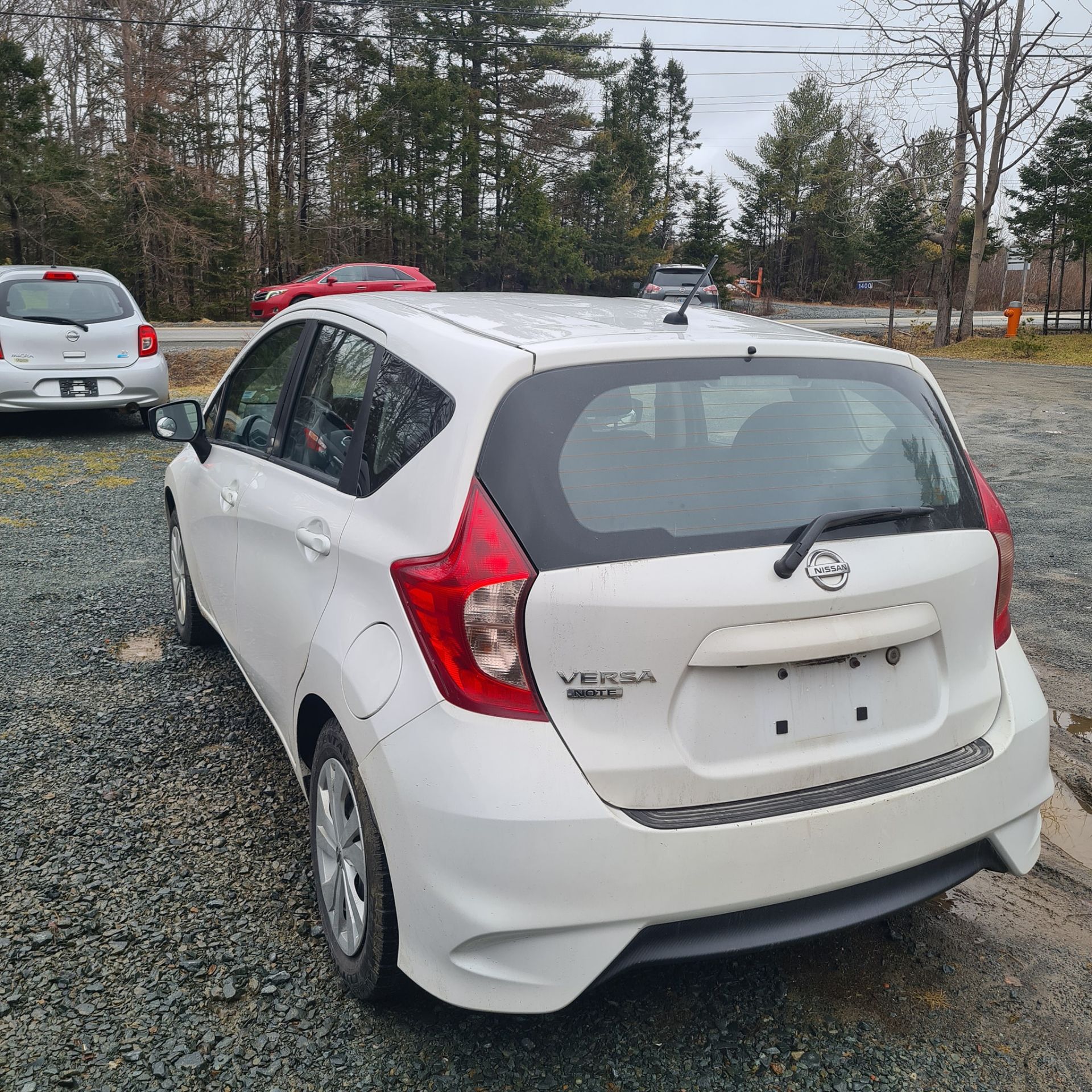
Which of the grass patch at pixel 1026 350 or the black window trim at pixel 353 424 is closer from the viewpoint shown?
the black window trim at pixel 353 424

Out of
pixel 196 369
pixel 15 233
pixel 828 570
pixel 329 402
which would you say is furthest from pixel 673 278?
pixel 828 570

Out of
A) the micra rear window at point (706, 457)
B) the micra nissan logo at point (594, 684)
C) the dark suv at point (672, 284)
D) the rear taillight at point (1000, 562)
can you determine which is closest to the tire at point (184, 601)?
the micra rear window at point (706, 457)

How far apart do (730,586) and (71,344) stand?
961 cm

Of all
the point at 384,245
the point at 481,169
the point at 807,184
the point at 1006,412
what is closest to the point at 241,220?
the point at 384,245

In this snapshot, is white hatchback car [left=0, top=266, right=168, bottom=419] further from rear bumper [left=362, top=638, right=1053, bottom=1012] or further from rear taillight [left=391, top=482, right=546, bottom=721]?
rear bumper [left=362, top=638, right=1053, bottom=1012]

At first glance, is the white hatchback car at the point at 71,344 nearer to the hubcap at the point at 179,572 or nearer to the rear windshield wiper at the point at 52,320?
the rear windshield wiper at the point at 52,320

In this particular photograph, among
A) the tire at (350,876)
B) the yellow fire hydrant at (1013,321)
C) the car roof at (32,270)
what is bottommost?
the tire at (350,876)

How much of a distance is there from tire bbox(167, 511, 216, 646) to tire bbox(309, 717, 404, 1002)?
7.02 feet

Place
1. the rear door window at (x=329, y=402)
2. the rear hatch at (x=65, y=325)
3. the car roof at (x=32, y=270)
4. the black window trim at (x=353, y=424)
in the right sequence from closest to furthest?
the black window trim at (x=353, y=424), the rear door window at (x=329, y=402), the rear hatch at (x=65, y=325), the car roof at (x=32, y=270)

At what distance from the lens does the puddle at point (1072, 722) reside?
4.07 meters

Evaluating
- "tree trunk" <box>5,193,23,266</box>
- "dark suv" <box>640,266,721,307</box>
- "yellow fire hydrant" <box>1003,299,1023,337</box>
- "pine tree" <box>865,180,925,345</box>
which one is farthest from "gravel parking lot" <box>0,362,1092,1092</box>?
"tree trunk" <box>5,193,23,266</box>

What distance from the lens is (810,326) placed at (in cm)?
3725

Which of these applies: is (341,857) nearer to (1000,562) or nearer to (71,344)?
(1000,562)

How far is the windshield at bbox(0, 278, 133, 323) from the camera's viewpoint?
9.81 metres
